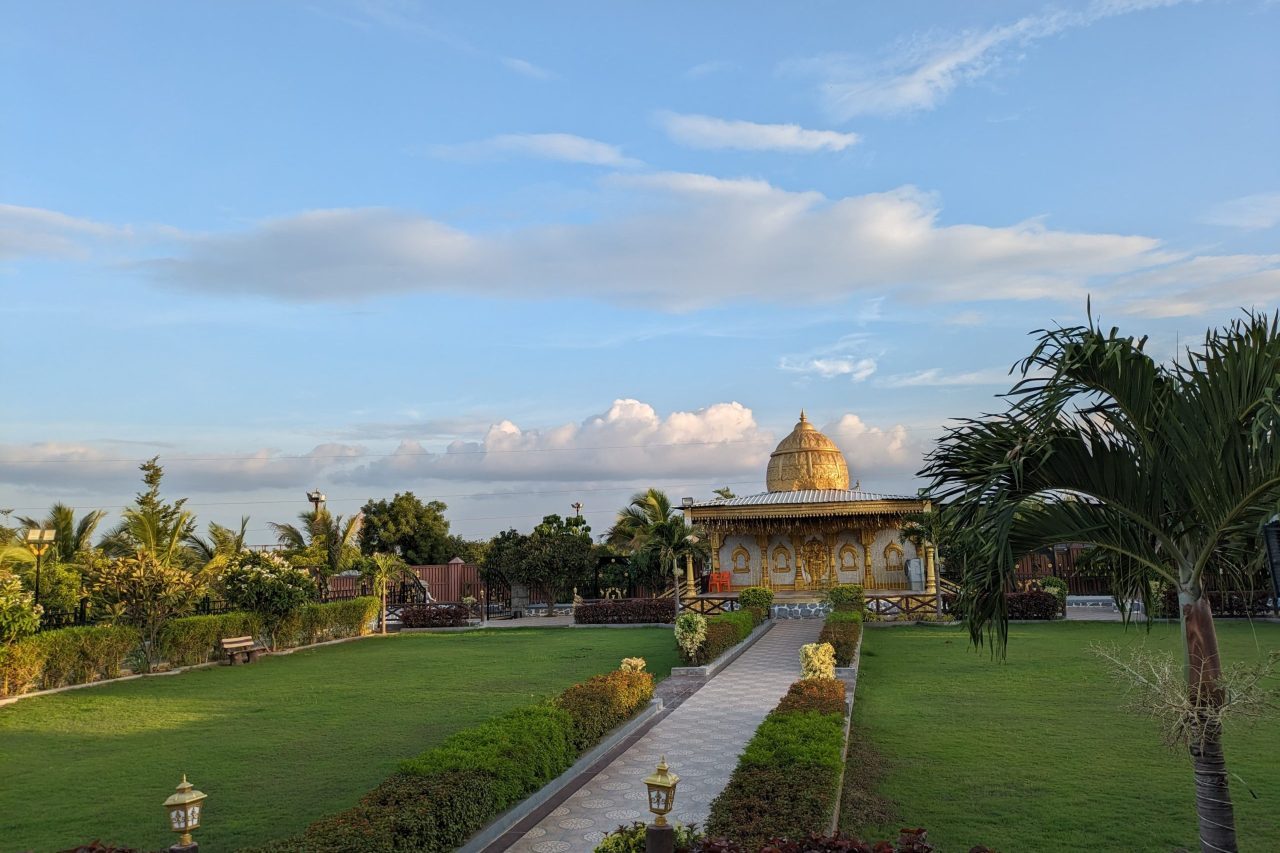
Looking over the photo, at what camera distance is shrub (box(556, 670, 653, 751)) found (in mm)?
10086

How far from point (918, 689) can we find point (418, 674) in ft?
31.2

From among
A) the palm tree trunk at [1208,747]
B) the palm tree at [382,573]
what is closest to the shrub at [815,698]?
the palm tree trunk at [1208,747]

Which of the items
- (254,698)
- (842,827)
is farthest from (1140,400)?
(254,698)

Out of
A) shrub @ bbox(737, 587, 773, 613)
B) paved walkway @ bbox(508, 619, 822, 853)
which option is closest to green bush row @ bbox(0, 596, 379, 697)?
paved walkway @ bbox(508, 619, 822, 853)

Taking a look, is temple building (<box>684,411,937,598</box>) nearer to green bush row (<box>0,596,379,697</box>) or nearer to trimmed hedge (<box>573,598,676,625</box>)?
trimmed hedge (<box>573,598,676,625</box>)

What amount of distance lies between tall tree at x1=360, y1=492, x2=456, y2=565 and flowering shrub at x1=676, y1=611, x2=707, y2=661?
107 ft

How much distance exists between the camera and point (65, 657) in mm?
16672

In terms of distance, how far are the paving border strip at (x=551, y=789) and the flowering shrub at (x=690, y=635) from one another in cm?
441

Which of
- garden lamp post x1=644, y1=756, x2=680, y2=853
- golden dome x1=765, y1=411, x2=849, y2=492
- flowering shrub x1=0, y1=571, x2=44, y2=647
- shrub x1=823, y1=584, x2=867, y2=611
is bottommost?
shrub x1=823, y1=584, x2=867, y2=611

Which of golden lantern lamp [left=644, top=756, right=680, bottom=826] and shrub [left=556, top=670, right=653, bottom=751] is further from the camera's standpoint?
shrub [left=556, top=670, right=653, bottom=751]

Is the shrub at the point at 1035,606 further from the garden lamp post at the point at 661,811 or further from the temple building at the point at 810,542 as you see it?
the garden lamp post at the point at 661,811

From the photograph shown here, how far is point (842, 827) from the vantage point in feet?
24.5

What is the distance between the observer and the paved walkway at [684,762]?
24.6 ft

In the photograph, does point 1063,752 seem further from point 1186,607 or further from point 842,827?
point 1186,607
